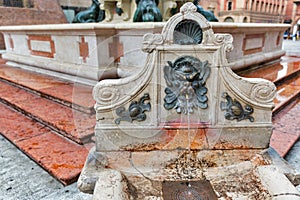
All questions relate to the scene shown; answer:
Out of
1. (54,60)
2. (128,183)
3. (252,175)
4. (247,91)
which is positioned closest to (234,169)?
(252,175)

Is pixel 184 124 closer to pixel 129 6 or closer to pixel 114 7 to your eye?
pixel 129 6

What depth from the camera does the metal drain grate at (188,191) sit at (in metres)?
1.43

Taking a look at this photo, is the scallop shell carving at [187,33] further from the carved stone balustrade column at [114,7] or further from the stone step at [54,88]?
the carved stone balustrade column at [114,7]

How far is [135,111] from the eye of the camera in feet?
5.17

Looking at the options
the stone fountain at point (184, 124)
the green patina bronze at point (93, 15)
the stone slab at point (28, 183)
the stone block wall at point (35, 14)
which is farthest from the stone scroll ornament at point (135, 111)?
the stone block wall at point (35, 14)

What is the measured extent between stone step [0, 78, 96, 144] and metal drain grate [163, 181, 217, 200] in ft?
3.58

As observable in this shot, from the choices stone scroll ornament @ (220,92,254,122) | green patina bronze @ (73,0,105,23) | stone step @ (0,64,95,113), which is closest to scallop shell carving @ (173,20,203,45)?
stone scroll ornament @ (220,92,254,122)

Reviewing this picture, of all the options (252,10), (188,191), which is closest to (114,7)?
(188,191)

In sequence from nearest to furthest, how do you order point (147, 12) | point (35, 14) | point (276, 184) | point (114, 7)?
1. point (276, 184)
2. point (147, 12)
3. point (114, 7)
4. point (35, 14)

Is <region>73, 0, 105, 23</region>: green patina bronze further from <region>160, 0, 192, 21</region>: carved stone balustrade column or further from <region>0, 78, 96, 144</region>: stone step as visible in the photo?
<region>0, 78, 96, 144</region>: stone step

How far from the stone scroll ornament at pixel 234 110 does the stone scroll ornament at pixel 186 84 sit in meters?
0.13

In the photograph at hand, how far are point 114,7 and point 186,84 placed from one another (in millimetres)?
3643

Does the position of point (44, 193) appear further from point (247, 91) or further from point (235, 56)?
point (235, 56)

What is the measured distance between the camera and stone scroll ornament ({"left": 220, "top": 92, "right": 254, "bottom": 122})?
157cm
